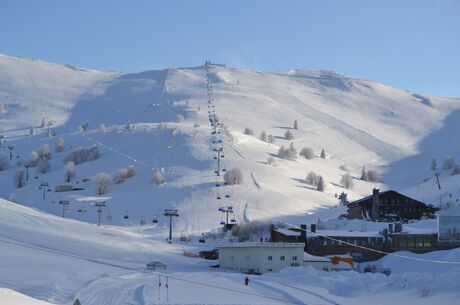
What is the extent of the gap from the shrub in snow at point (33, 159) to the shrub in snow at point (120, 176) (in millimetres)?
25755

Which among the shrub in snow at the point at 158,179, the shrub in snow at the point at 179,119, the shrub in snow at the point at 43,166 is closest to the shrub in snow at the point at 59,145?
the shrub in snow at the point at 43,166

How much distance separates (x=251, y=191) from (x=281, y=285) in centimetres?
6005

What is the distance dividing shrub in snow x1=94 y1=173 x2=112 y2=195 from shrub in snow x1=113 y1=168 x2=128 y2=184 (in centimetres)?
274

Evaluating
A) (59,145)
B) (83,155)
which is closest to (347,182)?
(83,155)

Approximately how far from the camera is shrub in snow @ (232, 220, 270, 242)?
2751 inches

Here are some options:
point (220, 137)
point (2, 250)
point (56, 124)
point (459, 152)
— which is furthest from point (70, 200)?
point (459, 152)

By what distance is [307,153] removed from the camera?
13962 cm

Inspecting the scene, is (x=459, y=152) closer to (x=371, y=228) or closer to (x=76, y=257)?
(x=371, y=228)

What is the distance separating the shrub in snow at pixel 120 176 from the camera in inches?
4041

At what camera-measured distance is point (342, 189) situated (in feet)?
381

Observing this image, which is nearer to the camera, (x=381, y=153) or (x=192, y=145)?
(x=192, y=145)

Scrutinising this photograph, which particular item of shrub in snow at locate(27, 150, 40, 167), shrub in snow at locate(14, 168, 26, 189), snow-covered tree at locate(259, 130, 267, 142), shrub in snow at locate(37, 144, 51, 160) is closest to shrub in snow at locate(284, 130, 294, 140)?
snow-covered tree at locate(259, 130, 267, 142)

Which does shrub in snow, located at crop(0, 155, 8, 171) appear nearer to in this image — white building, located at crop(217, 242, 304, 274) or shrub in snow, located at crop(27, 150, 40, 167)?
shrub in snow, located at crop(27, 150, 40, 167)

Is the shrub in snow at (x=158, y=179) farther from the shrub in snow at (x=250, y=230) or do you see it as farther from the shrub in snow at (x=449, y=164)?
the shrub in snow at (x=449, y=164)
